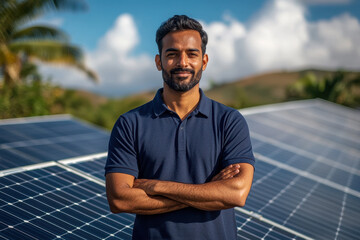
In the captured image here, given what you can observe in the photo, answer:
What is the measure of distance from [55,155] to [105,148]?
1.41 m

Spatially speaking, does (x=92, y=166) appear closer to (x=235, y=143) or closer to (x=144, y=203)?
(x=144, y=203)

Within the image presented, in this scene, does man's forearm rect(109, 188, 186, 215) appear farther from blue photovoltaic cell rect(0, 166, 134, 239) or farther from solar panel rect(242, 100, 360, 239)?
solar panel rect(242, 100, 360, 239)

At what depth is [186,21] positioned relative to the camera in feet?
7.98

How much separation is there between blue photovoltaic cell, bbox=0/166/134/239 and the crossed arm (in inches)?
46.8

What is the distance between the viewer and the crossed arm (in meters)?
2.34

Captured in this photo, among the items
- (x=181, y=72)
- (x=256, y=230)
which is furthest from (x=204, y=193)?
(x=256, y=230)

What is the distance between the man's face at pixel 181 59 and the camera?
2.42 metres

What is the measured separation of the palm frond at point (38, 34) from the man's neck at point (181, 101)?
16.7 meters

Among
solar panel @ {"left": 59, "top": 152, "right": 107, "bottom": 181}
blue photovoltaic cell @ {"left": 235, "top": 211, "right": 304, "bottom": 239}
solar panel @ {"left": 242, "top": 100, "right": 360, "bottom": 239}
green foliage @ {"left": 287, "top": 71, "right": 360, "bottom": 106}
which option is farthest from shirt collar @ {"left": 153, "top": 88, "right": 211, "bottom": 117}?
green foliage @ {"left": 287, "top": 71, "right": 360, "bottom": 106}

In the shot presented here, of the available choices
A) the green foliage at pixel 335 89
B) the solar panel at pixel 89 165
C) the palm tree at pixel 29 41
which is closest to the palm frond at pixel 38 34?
the palm tree at pixel 29 41

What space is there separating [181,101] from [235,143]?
48cm

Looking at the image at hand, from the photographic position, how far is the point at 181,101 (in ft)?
8.39

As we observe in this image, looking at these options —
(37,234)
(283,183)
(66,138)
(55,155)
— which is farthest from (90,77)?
(37,234)

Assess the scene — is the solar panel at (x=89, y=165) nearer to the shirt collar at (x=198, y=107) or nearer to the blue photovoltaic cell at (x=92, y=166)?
the blue photovoltaic cell at (x=92, y=166)
